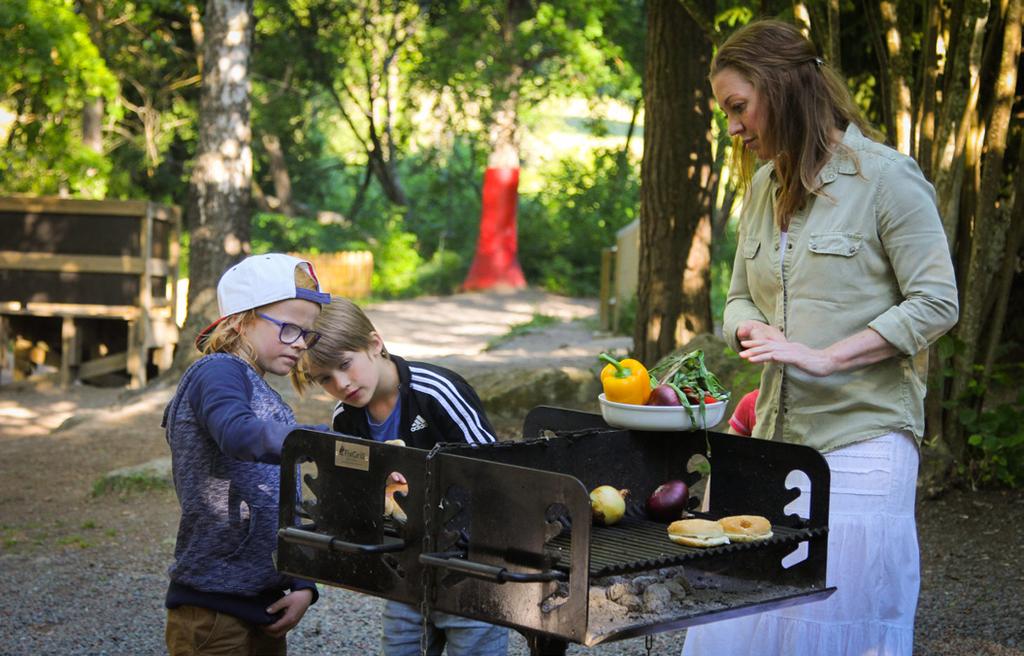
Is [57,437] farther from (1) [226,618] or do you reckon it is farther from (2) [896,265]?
(2) [896,265]

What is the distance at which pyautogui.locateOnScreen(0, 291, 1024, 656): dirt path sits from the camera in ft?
16.8

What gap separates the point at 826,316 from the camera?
2908 millimetres

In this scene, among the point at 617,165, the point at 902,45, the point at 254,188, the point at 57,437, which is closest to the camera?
the point at 902,45

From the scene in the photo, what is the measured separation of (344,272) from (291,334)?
18.4 m

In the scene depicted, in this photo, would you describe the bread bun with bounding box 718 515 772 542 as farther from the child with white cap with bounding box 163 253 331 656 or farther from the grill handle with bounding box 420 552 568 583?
the child with white cap with bounding box 163 253 331 656

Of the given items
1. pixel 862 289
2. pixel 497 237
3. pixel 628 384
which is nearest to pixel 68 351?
pixel 497 237

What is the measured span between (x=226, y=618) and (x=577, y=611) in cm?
123

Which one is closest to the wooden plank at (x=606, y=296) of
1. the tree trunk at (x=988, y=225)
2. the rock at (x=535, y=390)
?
the rock at (x=535, y=390)

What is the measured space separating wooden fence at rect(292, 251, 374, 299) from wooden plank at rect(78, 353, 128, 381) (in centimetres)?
785

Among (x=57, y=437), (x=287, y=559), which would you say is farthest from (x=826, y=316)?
(x=57, y=437)

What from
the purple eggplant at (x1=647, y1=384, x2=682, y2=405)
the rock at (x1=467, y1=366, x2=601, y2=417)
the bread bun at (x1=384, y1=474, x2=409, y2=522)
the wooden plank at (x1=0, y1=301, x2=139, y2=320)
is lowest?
the rock at (x1=467, y1=366, x2=601, y2=417)

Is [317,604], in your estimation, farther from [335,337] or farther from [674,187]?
[674,187]

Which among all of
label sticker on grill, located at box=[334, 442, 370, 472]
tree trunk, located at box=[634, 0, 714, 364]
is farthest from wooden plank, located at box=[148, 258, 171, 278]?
label sticker on grill, located at box=[334, 442, 370, 472]

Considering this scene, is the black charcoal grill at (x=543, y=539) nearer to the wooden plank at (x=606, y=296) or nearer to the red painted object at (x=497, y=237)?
the wooden plank at (x=606, y=296)
